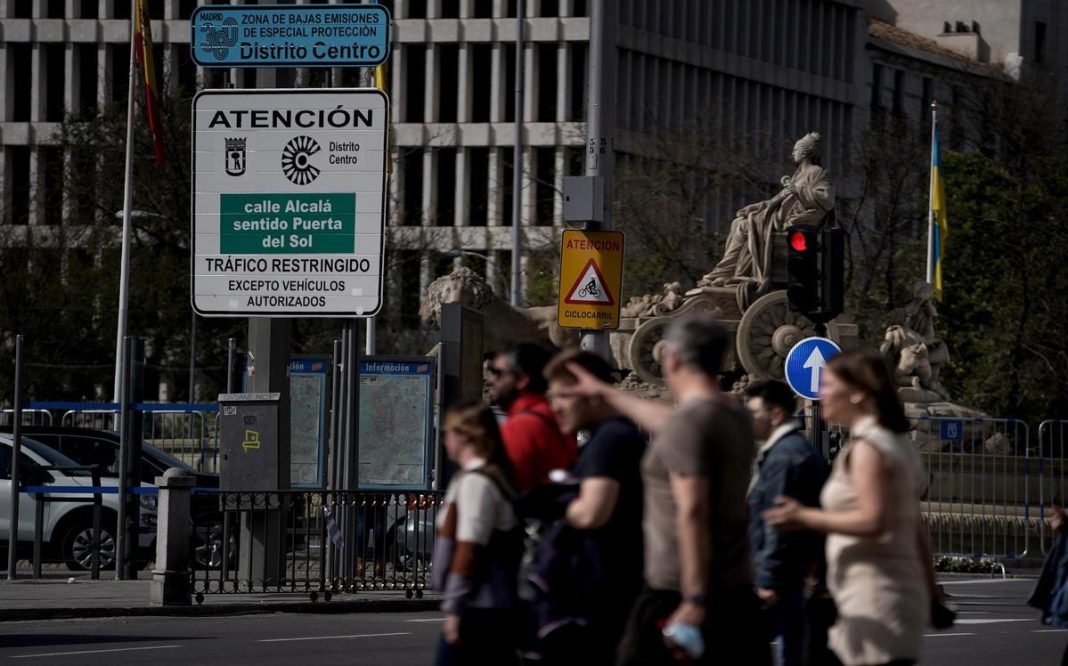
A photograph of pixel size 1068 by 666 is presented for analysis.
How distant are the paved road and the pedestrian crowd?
5.64 m

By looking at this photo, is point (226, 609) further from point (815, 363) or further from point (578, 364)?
point (578, 364)

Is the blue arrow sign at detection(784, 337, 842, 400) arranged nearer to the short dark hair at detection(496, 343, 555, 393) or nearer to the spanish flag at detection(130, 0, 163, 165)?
the short dark hair at detection(496, 343, 555, 393)

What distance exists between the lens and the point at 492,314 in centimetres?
3142

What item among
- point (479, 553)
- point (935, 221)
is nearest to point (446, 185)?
point (935, 221)

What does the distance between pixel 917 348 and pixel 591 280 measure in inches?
580

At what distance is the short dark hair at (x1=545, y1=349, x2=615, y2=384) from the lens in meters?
7.85

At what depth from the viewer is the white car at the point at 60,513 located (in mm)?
22234

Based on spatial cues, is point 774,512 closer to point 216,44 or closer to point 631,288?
point 216,44

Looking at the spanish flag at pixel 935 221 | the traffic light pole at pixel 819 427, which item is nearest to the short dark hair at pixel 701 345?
the traffic light pole at pixel 819 427

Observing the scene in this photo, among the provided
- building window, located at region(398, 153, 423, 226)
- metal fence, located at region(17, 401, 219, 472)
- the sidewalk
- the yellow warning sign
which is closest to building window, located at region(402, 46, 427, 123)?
building window, located at region(398, 153, 423, 226)

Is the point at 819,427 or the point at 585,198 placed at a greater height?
the point at 585,198

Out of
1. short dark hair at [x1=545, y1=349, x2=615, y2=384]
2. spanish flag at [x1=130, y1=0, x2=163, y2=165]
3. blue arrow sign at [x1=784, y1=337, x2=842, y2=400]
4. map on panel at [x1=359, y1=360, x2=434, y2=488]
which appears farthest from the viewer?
spanish flag at [x1=130, y1=0, x2=163, y2=165]

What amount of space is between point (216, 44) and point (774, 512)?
464 inches

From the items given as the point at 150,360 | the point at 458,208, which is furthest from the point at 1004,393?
the point at 458,208
